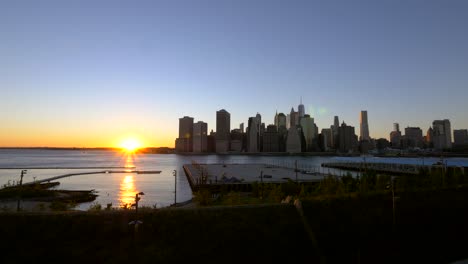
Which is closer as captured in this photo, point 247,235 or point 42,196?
point 247,235

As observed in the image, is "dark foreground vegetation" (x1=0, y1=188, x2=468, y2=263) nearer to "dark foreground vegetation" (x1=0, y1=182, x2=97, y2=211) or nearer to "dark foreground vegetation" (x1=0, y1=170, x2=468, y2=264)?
"dark foreground vegetation" (x1=0, y1=170, x2=468, y2=264)

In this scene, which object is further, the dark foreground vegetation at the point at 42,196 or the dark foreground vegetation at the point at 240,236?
the dark foreground vegetation at the point at 42,196

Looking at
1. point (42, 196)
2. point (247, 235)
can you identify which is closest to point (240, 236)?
point (247, 235)

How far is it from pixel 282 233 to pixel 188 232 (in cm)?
645

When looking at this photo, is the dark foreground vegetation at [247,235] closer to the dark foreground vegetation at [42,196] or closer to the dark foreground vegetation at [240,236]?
the dark foreground vegetation at [240,236]

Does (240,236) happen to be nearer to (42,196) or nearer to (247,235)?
(247,235)

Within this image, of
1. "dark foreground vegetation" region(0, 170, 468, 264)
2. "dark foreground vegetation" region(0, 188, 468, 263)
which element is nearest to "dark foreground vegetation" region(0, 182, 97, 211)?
"dark foreground vegetation" region(0, 170, 468, 264)

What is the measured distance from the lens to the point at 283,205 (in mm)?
26234

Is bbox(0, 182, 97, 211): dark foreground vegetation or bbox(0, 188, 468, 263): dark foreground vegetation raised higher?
bbox(0, 188, 468, 263): dark foreground vegetation

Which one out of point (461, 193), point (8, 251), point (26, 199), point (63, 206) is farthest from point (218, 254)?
point (26, 199)

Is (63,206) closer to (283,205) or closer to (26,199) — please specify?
(283,205)

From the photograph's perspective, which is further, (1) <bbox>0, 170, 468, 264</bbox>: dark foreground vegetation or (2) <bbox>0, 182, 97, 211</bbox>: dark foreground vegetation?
(2) <bbox>0, 182, 97, 211</bbox>: dark foreground vegetation

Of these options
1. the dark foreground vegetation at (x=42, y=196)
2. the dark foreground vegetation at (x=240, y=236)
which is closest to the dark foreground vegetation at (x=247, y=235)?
the dark foreground vegetation at (x=240, y=236)

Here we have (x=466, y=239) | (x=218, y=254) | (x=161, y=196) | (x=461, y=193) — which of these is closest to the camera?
(x=218, y=254)
